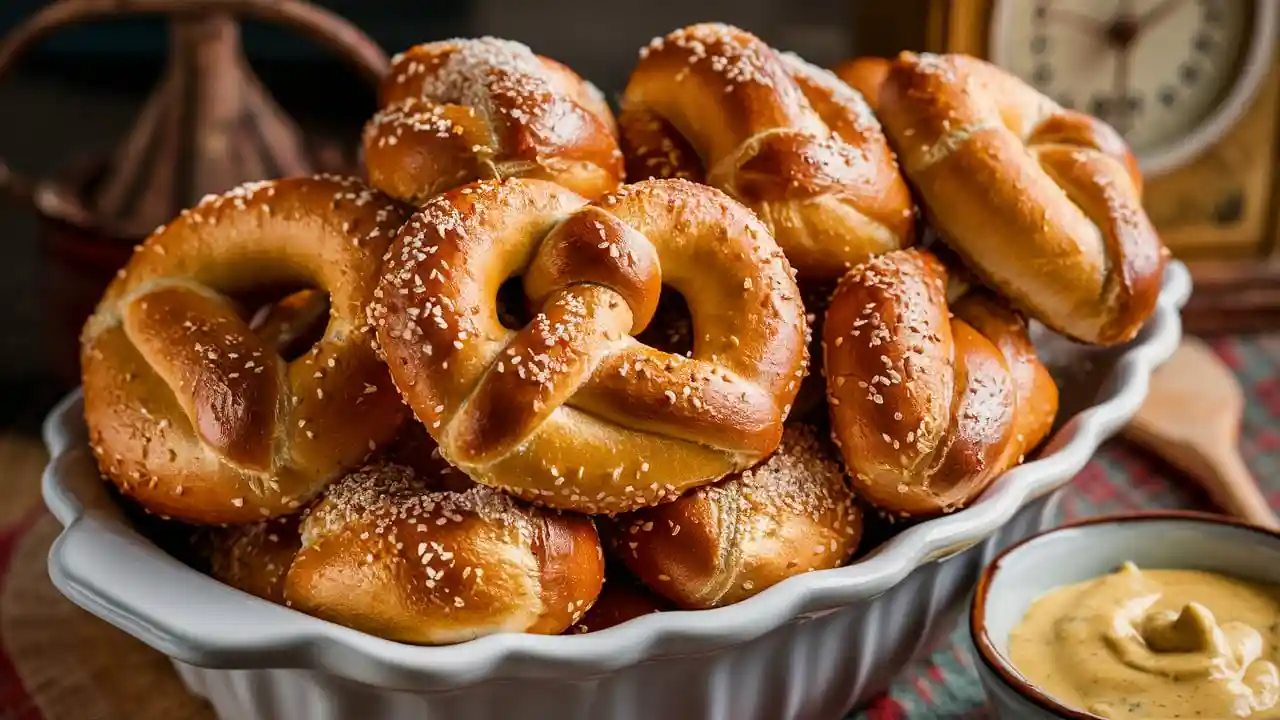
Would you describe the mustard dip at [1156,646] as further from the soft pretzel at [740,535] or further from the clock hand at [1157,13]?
the clock hand at [1157,13]

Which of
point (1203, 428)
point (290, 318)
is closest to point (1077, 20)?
point (1203, 428)

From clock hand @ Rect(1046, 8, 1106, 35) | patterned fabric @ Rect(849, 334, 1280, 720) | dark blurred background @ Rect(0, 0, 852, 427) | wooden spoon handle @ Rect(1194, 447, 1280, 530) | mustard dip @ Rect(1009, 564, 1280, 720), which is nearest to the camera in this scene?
mustard dip @ Rect(1009, 564, 1280, 720)

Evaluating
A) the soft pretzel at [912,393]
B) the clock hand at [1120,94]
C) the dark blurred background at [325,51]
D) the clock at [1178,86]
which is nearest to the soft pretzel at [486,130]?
the soft pretzel at [912,393]

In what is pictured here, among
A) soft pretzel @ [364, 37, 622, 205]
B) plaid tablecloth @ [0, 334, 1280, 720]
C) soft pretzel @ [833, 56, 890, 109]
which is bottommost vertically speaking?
plaid tablecloth @ [0, 334, 1280, 720]

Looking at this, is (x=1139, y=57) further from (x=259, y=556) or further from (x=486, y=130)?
(x=259, y=556)

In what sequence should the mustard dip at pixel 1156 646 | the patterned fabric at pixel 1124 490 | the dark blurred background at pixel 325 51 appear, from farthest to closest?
the dark blurred background at pixel 325 51 < the patterned fabric at pixel 1124 490 < the mustard dip at pixel 1156 646

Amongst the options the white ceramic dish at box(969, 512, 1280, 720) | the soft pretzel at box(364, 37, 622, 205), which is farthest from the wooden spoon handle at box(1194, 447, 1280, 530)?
the soft pretzel at box(364, 37, 622, 205)

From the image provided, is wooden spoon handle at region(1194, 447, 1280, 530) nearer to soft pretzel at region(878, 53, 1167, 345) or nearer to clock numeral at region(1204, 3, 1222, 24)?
soft pretzel at region(878, 53, 1167, 345)
